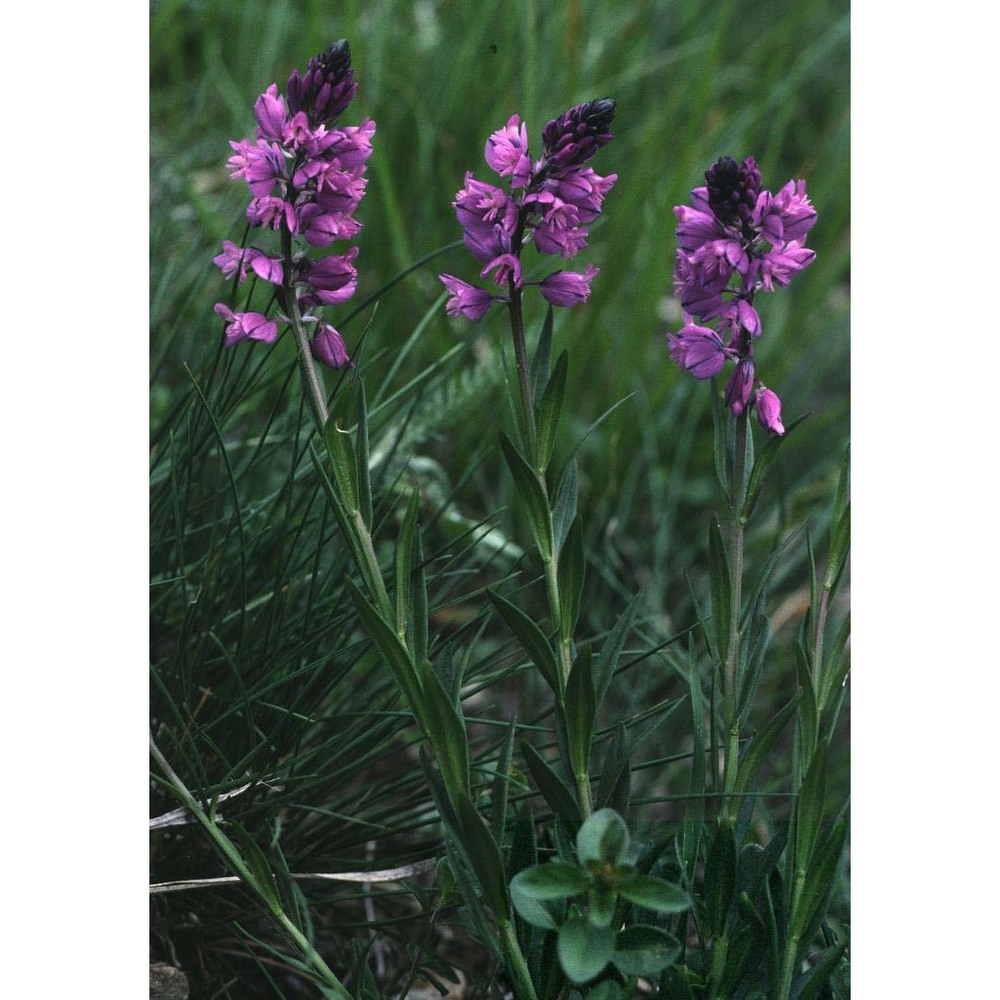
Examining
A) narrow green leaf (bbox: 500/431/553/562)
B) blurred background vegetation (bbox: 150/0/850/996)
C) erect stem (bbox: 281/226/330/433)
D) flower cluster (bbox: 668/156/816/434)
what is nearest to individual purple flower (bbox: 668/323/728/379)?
flower cluster (bbox: 668/156/816/434)

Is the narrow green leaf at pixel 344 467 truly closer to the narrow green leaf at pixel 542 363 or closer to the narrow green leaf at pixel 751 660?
the narrow green leaf at pixel 542 363

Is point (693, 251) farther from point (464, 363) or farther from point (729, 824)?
point (464, 363)

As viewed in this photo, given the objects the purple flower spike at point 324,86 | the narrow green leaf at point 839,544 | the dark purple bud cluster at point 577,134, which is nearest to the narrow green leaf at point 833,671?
the narrow green leaf at point 839,544

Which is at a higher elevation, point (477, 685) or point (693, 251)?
point (693, 251)

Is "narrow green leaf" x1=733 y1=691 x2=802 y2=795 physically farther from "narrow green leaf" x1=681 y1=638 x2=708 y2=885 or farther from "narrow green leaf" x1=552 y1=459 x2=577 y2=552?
"narrow green leaf" x1=552 y1=459 x2=577 y2=552

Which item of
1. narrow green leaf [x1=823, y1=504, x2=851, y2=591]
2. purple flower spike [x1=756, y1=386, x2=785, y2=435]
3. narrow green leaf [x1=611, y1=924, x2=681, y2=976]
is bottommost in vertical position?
narrow green leaf [x1=611, y1=924, x2=681, y2=976]
